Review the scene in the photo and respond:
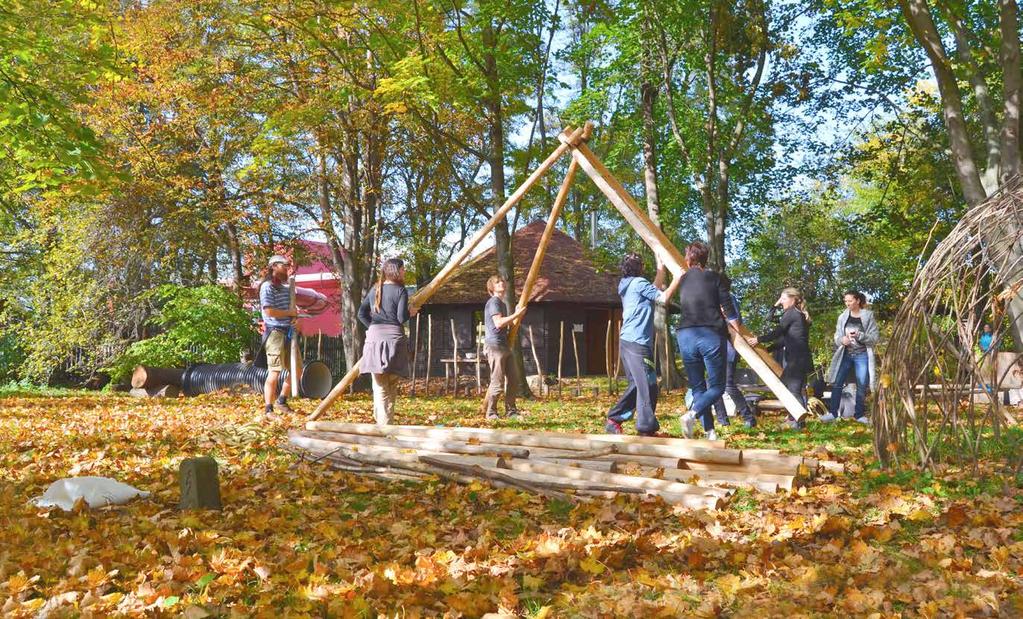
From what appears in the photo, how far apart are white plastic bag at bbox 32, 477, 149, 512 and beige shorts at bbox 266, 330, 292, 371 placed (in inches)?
186

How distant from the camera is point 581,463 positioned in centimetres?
600

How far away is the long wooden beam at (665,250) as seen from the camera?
772cm

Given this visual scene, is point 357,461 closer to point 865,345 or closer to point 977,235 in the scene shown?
point 977,235

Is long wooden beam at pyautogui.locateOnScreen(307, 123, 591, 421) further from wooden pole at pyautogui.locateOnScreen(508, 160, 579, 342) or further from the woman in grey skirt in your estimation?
the woman in grey skirt

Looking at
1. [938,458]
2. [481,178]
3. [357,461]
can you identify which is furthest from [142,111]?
[938,458]

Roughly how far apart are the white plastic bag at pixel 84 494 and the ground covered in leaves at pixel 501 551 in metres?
0.11

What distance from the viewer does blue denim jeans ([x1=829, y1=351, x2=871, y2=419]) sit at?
9383 millimetres

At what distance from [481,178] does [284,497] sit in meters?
25.8

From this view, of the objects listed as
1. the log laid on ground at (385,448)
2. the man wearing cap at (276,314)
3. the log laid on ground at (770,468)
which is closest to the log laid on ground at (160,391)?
the man wearing cap at (276,314)

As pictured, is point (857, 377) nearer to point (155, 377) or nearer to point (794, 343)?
point (794, 343)

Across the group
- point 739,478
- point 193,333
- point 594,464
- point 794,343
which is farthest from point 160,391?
point 739,478

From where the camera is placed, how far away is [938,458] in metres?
6.55

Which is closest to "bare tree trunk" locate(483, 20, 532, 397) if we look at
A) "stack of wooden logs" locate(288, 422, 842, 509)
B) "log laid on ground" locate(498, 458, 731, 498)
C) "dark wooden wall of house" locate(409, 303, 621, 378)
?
"dark wooden wall of house" locate(409, 303, 621, 378)

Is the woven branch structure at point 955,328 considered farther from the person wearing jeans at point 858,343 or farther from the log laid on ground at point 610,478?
the person wearing jeans at point 858,343
